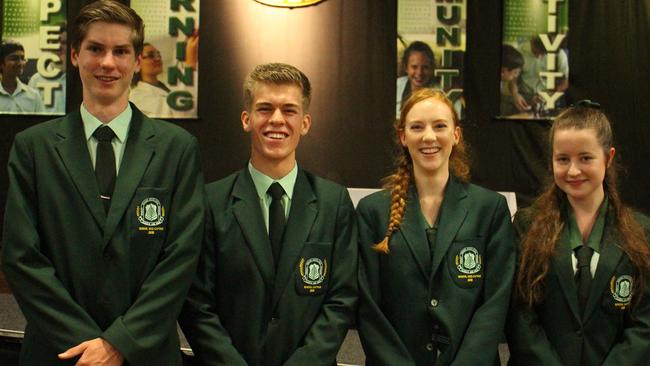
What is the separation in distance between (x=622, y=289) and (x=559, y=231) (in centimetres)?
29

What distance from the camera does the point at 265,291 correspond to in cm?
237

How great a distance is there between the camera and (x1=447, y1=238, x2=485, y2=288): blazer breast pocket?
2.47 m

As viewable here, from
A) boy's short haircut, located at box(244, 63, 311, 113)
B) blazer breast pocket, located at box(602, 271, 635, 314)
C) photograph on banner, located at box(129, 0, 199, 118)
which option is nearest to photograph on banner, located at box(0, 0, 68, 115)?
photograph on banner, located at box(129, 0, 199, 118)

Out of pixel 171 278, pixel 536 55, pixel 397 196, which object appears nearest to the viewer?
pixel 171 278

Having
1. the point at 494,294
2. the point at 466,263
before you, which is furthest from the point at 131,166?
the point at 494,294

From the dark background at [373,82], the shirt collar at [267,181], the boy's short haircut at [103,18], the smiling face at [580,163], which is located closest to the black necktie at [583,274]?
the smiling face at [580,163]

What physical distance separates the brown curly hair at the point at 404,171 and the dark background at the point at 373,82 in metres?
4.04

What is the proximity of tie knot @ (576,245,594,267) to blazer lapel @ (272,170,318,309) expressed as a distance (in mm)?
973

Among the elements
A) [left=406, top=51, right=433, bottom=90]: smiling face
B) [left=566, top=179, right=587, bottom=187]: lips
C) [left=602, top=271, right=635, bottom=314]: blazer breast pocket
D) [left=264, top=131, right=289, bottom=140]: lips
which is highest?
[left=406, top=51, right=433, bottom=90]: smiling face

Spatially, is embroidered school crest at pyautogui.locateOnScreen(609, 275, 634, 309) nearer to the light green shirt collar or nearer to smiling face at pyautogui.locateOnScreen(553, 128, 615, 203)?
the light green shirt collar

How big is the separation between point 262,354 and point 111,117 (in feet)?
3.15

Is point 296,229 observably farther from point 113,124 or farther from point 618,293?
point 618,293

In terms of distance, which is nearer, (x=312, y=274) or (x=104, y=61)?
(x=104, y=61)

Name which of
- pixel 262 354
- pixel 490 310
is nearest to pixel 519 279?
pixel 490 310
